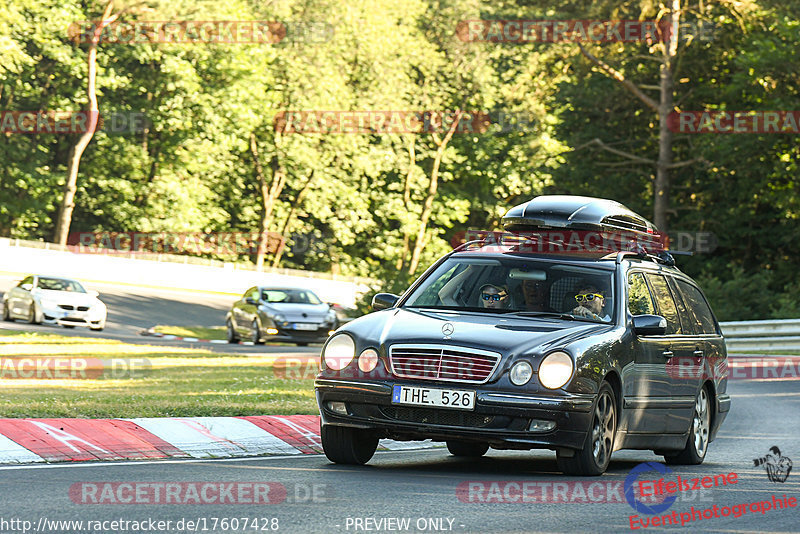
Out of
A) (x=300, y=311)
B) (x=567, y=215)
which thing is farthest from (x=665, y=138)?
(x=567, y=215)

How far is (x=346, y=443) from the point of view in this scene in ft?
31.1

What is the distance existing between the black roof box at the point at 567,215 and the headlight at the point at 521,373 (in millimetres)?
2235

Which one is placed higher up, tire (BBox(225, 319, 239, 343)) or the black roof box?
the black roof box

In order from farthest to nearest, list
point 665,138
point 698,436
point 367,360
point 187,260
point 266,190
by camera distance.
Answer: point 266,190, point 187,260, point 665,138, point 698,436, point 367,360

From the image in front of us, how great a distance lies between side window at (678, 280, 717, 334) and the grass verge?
3.89 m

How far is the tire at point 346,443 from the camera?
946cm

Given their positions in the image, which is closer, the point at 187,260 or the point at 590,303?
the point at 590,303

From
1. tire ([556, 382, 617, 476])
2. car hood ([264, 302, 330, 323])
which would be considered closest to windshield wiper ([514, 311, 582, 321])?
tire ([556, 382, 617, 476])

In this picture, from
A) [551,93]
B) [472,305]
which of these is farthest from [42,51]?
[472,305]

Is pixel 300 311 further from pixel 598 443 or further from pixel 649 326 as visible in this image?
pixel 598 443

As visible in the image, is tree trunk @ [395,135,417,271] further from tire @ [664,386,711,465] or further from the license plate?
the license plate

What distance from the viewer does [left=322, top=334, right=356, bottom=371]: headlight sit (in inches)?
364

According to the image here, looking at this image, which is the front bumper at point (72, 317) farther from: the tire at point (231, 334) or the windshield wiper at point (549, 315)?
the windshield wiper at point (549, 315)

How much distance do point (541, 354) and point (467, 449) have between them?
2311 millimetres
